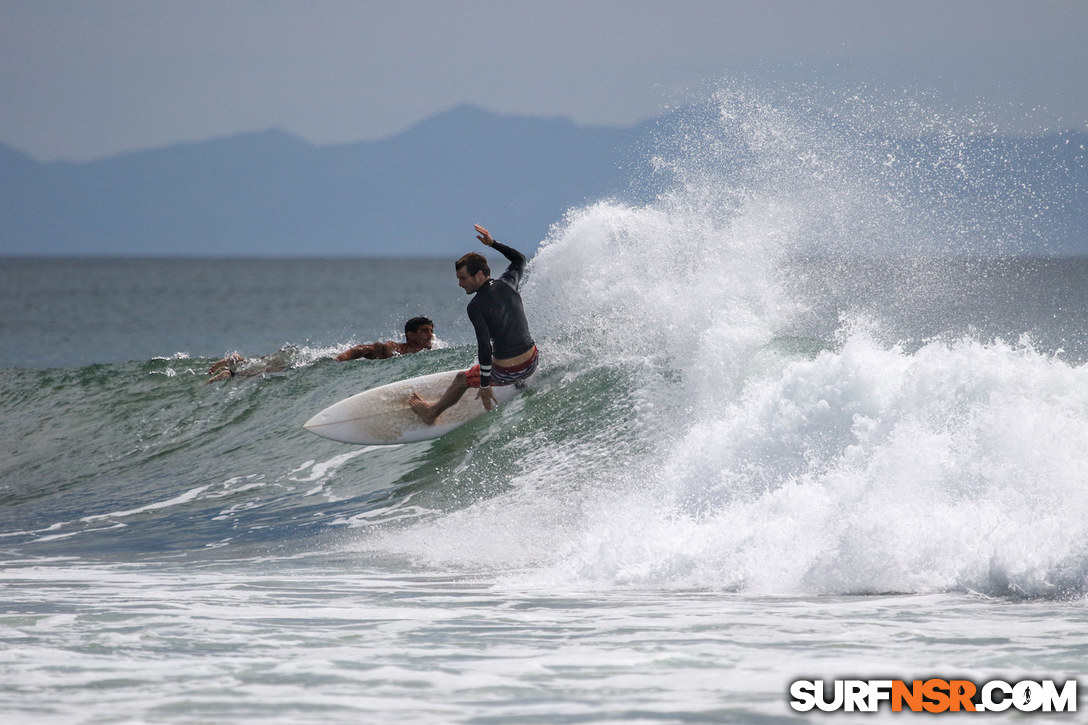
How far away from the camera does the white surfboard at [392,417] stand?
9641 mm

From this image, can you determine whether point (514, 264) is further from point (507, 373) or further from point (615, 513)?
point (615, 513)

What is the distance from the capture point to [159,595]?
18.7ft

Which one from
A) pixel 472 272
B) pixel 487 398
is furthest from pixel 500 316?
pixel 487 398

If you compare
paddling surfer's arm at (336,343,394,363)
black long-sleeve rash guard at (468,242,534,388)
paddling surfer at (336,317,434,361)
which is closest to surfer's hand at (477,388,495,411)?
black long-sleeve rash guard at (468,242,534,388)

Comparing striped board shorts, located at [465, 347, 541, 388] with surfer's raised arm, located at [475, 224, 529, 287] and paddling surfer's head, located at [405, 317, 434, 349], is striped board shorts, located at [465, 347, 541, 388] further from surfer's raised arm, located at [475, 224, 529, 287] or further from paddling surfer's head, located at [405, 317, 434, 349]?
paddling surfer's head, located at [405, 317, 434, 349]

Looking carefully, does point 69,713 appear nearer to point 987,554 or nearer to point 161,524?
point 987,554

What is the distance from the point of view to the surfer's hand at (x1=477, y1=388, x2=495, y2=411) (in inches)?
378

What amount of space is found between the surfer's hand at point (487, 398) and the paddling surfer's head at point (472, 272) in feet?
4.03

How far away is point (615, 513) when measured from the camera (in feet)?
22.1

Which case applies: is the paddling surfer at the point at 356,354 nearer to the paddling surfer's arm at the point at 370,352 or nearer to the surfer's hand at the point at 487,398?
the paddling surfer's arm at the point at 370,352

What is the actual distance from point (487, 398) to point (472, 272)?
58.7 inches

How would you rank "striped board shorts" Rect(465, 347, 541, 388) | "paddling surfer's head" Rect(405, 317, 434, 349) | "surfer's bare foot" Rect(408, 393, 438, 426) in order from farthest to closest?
"paddling surfer's head" Rect(405, 317, 434, 349) → "surfer's bare foot" Rect(408, 393, 438, 426) → "striped board shorts" Rect(465, 347, 541, 388)

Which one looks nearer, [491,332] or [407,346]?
[491,332]

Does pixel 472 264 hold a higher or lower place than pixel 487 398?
higher
